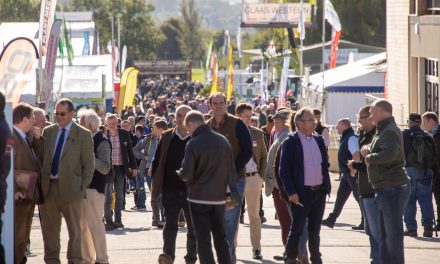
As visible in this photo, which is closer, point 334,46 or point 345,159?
point 345,159

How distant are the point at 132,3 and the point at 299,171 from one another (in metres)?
129

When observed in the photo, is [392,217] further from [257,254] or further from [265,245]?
[265,245]

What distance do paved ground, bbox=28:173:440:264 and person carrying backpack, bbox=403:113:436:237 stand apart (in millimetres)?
342

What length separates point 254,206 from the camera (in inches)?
566

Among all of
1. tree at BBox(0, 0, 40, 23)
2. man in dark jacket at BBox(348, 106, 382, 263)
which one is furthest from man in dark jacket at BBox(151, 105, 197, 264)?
tree at BBox(0, 0, 40, 23)

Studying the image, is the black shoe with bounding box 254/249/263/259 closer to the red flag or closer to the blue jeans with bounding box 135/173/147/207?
the blue jeans with bounding box 135/173/147/207

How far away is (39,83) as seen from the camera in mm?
26859

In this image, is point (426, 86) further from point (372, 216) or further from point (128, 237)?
point (372, 216)

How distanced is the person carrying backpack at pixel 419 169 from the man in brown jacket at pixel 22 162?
6061mm

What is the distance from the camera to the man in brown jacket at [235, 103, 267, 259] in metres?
14.1

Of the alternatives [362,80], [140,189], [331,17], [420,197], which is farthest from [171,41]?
[420,197]

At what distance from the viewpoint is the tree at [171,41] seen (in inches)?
7347

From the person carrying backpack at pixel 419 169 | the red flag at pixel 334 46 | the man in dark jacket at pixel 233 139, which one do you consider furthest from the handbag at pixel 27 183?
the red flag at pixel 334 46

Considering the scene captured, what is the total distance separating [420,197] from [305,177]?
5.11 meters
